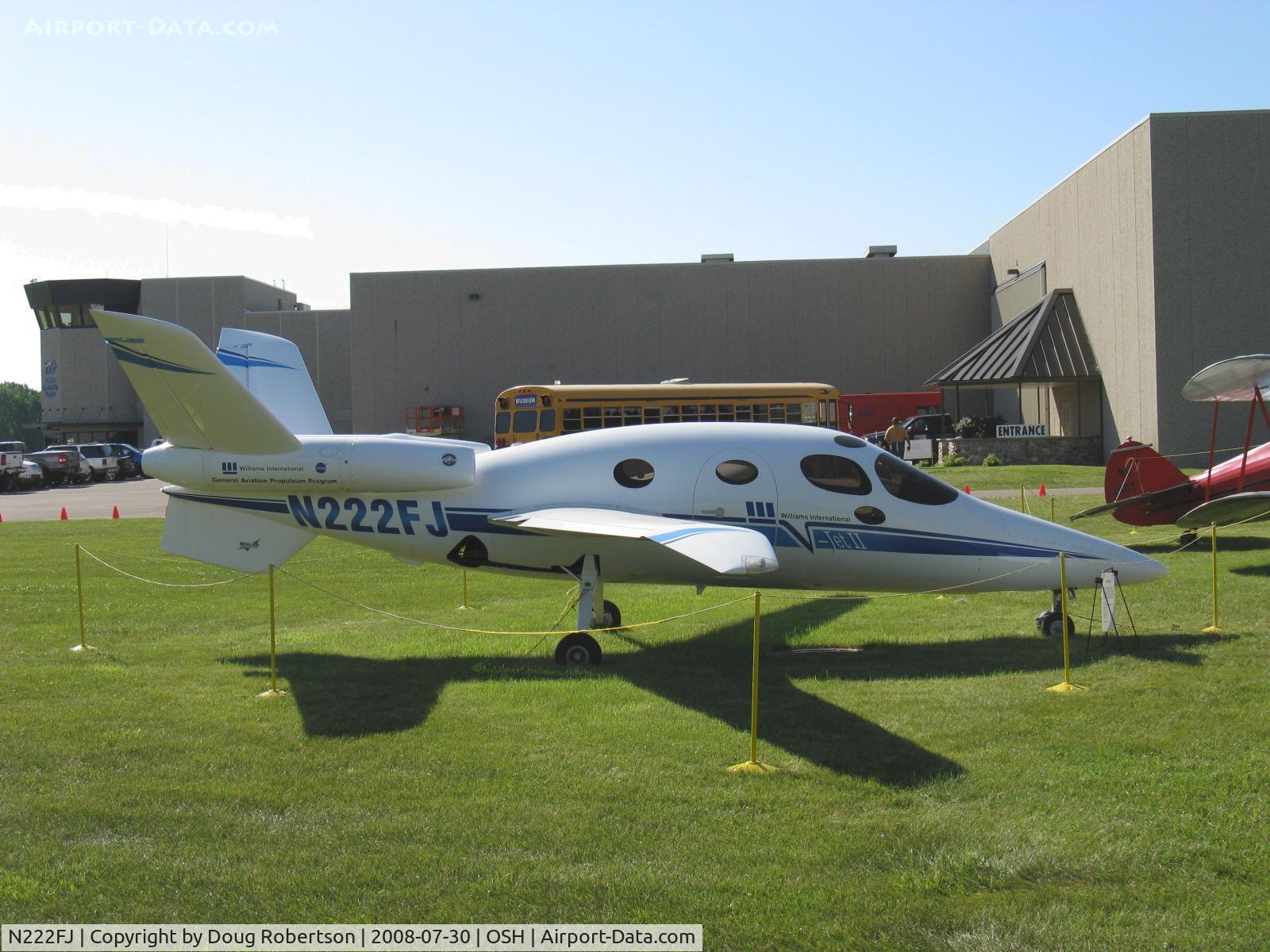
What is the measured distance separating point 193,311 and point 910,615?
6932 centimetres

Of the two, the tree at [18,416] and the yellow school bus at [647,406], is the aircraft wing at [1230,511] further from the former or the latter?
the tree at [18,416]

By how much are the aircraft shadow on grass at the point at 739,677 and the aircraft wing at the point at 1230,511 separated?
4506mm

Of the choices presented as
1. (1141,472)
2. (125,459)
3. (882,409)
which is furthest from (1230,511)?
(125,459)

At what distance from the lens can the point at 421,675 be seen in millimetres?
11344

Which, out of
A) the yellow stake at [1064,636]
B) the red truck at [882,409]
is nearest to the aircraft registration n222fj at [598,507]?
the yellow stake at [1064,636]

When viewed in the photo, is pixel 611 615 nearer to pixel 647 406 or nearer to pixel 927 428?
pixel 647 406

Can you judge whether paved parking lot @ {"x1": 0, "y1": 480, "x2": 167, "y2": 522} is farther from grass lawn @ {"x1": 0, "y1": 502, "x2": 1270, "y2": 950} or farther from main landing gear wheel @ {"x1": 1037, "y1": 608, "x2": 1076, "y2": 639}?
main landing gear wheel @ {"x1": 1037, "y1": 608, "x2": 1076, "y2": 639}

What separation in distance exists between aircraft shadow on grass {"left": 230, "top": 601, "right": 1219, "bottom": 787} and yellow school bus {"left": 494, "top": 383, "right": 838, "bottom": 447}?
22462mm

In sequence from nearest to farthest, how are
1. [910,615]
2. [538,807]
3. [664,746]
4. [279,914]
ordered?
[279,914] < [538,807] < [664,746] < [910,615]

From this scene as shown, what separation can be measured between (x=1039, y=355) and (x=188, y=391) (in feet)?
122

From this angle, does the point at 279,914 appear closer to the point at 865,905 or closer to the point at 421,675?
the point at 865,905

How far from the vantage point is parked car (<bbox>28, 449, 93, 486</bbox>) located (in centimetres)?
5022

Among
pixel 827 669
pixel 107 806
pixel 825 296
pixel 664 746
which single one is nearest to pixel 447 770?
pixel 664 746

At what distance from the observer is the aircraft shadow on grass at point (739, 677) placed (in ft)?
27.7
